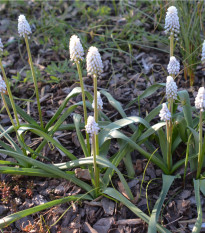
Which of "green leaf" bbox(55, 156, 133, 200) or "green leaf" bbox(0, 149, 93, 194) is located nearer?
"green leaf" bbox(55, 156, 133, 200)

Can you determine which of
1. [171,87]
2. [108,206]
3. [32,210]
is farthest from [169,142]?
[32,210]

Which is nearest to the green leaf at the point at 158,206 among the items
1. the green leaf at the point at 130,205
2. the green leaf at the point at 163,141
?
the green leaf at the point at 130,205

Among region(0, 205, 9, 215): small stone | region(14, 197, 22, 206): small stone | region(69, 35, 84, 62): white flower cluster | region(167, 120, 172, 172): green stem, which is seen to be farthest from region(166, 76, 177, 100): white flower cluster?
region(0, 205, 9, 215): small stone

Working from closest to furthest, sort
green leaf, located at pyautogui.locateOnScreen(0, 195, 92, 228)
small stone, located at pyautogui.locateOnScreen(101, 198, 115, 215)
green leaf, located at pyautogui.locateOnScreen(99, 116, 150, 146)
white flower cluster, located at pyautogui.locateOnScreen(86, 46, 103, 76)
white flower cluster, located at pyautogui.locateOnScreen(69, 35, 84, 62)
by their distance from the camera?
white flower cluster, located at pyautogui.locateOnScreen(86, 46, 103, 76)
white flower cluster, located at pyautogui.locateOnScreen(69, 35, 84, 62)
green leaf, located at pyautogui.locateOnScreen(0, 195, 92, 228)
small stone, located at pyautogui.locateOnScreen(101, 198, 115, 215)
green leaf, located at pyautogui.locateOnScreen(99, 116, 150, 146)

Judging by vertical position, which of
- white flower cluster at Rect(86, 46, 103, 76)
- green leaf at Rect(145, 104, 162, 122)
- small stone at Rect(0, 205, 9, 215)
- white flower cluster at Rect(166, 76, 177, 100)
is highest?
white flower cluster at Rect(86, 46, 103, 76)

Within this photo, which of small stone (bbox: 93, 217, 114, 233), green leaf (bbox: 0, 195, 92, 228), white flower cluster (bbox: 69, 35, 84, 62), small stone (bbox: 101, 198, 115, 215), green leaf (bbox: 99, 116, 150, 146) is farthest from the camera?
green leaf (bbox: 99, 116, 150, 146)

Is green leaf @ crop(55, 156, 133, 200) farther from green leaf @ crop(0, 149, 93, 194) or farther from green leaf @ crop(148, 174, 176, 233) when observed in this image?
green leaf @ crop(148, 174, 176, 233)

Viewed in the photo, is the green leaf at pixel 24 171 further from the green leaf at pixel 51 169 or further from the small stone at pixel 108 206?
the small stone at pixel 108 206

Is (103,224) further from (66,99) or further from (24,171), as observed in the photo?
(66,99)

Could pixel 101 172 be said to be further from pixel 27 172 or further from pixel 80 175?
pixel 27 172

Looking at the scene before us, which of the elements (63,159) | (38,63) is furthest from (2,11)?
(63,159)

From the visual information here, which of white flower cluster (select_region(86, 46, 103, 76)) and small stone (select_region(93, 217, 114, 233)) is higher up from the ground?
white flower cluster (select_region(86, 46, 103, 76))
